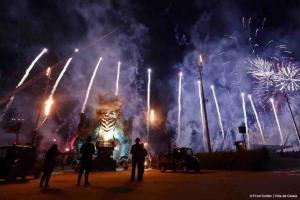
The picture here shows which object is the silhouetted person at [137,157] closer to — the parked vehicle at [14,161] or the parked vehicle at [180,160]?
the parked vehicle at [14,161]

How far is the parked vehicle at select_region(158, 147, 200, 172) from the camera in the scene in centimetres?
1764

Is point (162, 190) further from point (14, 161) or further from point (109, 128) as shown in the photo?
point (109, 128)

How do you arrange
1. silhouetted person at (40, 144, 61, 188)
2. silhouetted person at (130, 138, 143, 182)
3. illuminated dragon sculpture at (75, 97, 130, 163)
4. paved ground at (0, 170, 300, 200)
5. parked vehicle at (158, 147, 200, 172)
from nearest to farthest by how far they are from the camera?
paved ground at (0, 170, 300, 200), silhouetted person at (40, 144, 61, 188), silhouetted person at (130, 138, 143, 182), parked vehicle at (158, 147, 200, 172), illuminated dragon sculpture at (75, 97, 130, 163)

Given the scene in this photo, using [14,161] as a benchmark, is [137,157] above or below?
above

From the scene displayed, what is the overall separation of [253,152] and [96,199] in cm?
1501

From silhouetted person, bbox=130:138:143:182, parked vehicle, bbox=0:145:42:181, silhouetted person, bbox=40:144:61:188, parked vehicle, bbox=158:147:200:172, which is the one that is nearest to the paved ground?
silhouetted person, bbox=40:144:61:188

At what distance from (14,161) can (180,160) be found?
11755mm

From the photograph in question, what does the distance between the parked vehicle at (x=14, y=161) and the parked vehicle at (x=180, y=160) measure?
34.5 feet

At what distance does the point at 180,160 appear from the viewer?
18906mm

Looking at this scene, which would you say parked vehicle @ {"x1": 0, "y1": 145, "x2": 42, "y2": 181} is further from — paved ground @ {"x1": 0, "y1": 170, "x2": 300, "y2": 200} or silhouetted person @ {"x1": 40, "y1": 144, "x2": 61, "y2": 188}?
silhouetted person @ {"x1": 40, "y1": 144, "x2": 61, "y2": 188}

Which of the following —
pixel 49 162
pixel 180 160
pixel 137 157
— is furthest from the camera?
pixel 180 160

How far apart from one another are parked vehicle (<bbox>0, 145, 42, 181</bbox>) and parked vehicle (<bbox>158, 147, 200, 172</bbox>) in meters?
10.5

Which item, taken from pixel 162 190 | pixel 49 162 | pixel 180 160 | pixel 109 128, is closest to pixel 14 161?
pixel 49 162

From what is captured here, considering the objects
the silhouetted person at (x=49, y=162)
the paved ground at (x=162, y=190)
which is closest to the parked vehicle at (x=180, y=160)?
the paved ground at (x=162, y=190)
